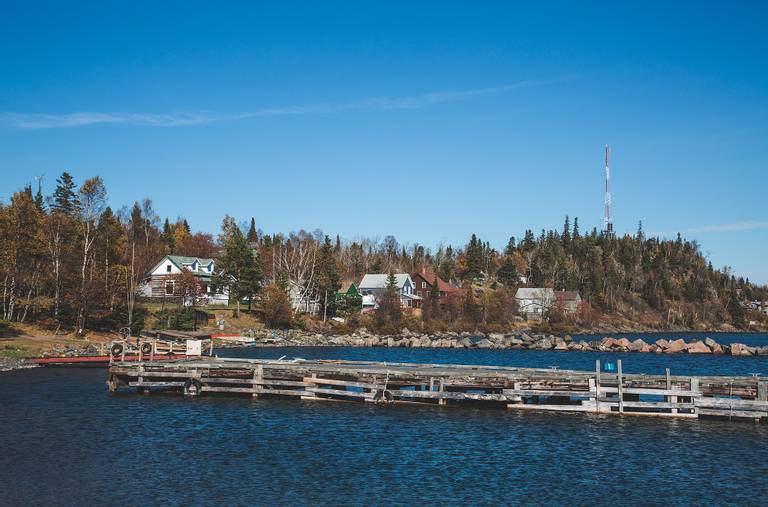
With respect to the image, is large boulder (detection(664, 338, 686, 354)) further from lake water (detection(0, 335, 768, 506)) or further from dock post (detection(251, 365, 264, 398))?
dock post (detection(251, 365, 264, 398))

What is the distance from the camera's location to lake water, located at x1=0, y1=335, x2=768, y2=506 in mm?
20078

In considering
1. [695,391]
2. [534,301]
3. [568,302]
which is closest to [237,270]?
[534,301]

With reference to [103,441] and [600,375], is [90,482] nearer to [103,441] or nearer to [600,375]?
[103,441]

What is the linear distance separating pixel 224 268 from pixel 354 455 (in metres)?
81.8

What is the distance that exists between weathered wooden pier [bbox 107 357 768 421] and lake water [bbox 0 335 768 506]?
964 millimetres

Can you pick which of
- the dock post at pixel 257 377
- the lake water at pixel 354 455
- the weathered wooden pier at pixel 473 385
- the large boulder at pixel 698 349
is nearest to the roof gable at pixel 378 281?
the large boulder at pixel 698 349

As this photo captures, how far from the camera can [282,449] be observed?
26141 mm

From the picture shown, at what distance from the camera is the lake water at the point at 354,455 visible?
20.1 metres

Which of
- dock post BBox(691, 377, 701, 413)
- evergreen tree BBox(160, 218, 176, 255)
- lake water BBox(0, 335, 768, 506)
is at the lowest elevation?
lake water BBox(0, 335, 768, 506)

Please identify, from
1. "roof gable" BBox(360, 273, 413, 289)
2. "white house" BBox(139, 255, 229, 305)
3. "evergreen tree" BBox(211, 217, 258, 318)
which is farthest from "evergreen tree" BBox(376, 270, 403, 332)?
"white house" BBox(139, 255, 229, 305)

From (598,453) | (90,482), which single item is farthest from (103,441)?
(598,453)

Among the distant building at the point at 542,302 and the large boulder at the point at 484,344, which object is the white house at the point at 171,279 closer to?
the large boulder at the point at 484,344

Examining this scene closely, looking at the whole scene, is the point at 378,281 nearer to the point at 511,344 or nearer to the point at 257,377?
the point at 511,344

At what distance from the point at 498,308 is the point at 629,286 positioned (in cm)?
8419
